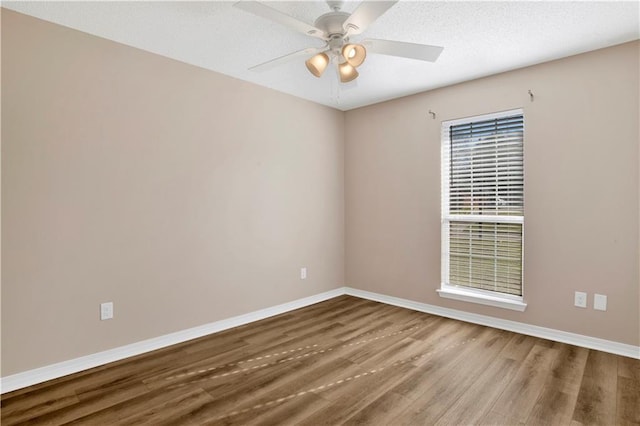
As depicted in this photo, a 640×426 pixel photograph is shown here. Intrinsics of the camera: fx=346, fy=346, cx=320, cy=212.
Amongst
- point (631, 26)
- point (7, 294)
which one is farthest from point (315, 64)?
point (7, 294)

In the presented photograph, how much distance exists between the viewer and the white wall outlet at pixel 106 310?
2.64 meters

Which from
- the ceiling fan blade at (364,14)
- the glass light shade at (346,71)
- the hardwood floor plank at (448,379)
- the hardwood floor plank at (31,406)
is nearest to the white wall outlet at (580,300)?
the hardwood floor plank at (448,379)

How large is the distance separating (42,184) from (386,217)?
3319 mm

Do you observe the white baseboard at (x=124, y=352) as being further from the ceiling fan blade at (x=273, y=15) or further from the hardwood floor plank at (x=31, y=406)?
the ceiling fan blade at (x=273, y=15)

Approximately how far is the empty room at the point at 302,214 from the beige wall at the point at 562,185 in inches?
0.6

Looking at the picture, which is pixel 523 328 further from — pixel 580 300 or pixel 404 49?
pixel 404 49

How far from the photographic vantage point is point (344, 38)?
217 centimetres

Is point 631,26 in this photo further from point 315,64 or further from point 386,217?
point 386,217

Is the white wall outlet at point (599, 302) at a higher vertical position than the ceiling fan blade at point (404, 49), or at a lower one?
lower

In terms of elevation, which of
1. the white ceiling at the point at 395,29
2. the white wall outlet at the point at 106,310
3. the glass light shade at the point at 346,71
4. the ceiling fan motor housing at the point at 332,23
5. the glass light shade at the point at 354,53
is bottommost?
the white wall outlet at the point at 106,310

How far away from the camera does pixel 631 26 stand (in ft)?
Answer: 8.08

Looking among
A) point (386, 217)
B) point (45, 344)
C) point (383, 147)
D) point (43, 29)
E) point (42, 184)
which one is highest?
point (43, 29)

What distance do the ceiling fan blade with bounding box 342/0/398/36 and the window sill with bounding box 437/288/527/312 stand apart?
110 inches

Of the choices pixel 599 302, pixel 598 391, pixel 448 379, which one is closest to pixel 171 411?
pixel 448 379
